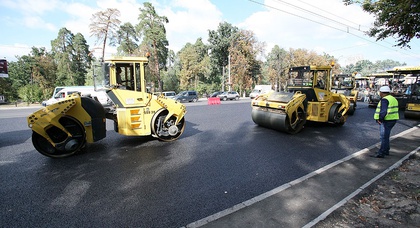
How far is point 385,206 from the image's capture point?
3.21 m

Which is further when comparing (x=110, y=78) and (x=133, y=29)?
(x=133, y=29)

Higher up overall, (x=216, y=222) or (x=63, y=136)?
(x=63, y=136)

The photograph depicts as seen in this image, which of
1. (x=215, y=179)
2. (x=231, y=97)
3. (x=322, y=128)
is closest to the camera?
(x=215, y=179)

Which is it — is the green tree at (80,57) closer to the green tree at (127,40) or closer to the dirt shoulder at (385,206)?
the green tree at (127,40)

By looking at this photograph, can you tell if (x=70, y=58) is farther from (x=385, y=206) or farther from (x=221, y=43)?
(x=385, y=206)

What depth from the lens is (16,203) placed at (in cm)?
331

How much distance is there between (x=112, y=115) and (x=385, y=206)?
6.50m

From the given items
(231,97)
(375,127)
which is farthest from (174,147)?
(231,97)

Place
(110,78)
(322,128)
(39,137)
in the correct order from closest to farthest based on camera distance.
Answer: (39,137) → (110,78) → (322,128)

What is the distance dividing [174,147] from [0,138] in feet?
20.0

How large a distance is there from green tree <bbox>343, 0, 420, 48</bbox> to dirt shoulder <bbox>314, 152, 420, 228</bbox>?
341 cm

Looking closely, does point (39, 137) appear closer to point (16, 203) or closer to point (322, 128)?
point (16, 203)

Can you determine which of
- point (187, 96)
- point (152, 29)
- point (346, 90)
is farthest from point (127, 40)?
point (346, 90)

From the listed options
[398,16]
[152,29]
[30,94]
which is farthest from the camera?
[152,29]
